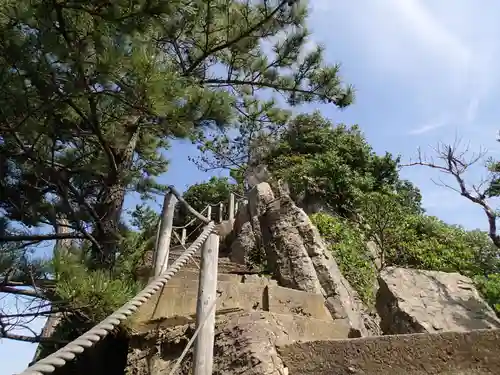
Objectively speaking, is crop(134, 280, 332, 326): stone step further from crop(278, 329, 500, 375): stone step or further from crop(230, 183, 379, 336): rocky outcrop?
crop(230, 183, 379, 336): rocky outcrop

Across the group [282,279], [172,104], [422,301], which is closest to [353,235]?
[282,279]

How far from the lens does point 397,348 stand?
1.93 metres

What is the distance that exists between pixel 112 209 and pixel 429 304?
2748mm

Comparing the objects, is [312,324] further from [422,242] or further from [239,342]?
[422,242]

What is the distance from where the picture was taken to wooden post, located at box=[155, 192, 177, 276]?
113 inches

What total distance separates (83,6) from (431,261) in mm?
6678

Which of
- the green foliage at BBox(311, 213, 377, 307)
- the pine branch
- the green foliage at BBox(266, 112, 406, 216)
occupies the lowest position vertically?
the pine branch

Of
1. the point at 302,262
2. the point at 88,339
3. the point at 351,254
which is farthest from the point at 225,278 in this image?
the point at 351,254

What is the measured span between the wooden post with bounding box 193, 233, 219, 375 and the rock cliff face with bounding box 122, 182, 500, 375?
18 cm

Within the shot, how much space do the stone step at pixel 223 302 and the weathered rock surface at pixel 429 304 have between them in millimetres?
814

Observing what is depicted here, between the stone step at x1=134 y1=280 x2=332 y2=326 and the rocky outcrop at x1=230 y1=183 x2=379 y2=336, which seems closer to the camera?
the stone step at x1=134 y1=280 x2=332 y2=326

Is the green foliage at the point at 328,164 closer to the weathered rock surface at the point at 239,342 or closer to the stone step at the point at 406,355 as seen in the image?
the weathered rock surface at the point at 239,342

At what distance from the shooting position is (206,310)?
220cm

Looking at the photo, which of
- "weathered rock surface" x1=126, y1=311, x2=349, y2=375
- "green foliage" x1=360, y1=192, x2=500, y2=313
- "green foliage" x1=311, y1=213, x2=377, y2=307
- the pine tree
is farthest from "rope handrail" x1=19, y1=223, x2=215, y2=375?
"green foliage" x1=360, y1=192, x2=500, y2=313
